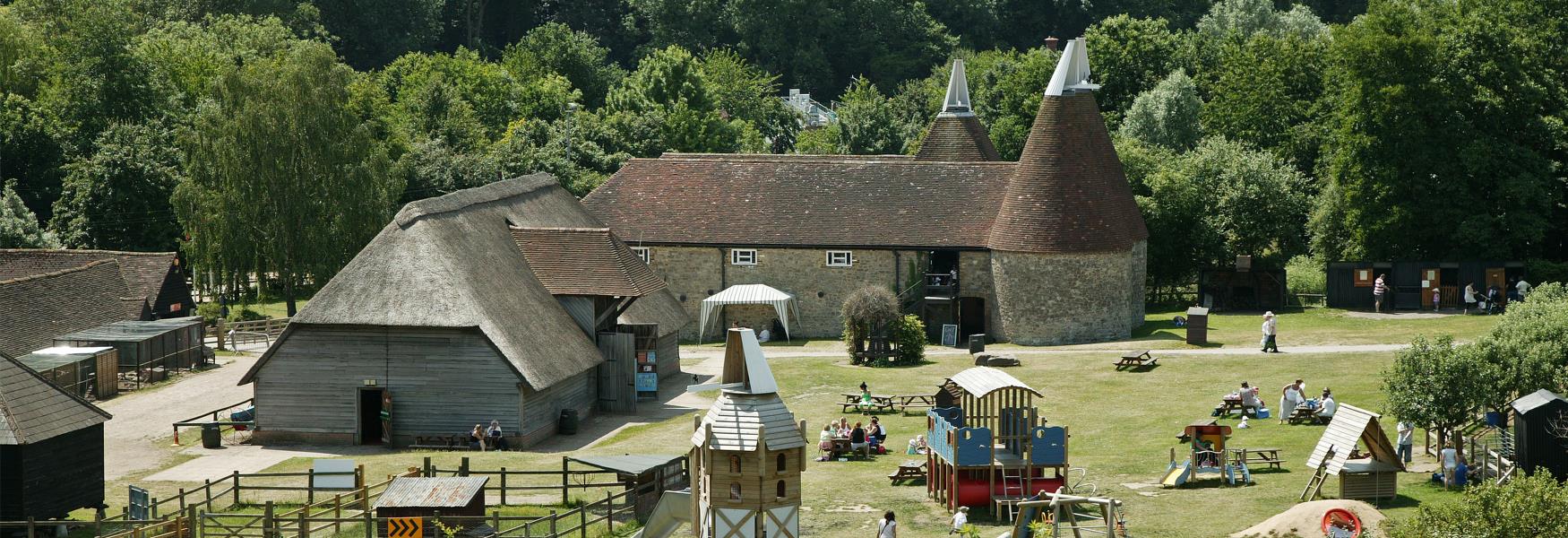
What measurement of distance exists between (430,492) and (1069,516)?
11.1 m

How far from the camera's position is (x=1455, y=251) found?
61219mm

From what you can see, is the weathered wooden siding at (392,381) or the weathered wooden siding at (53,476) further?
the weathered wooden siding at (392,381)

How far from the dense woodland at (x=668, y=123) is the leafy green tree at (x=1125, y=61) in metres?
0.13

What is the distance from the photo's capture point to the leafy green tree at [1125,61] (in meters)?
85.1

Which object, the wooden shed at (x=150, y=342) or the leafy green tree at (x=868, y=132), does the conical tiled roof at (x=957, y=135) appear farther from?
the leafy green tree at (x=868, y=132)

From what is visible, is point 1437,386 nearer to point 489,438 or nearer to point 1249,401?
point 1249,401

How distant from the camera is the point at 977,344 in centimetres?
5475

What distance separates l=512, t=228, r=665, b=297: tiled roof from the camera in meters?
48.7

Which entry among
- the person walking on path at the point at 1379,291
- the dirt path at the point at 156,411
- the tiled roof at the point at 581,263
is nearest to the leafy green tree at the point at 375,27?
the dirt path at the point at 156,411

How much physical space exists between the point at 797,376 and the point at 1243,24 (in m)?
67.0

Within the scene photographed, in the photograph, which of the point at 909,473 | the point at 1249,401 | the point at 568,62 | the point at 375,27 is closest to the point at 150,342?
the point at 909,473

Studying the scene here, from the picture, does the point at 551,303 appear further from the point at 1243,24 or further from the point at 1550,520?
the point at 1243,24

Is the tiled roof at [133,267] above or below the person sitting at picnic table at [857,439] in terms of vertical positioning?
above

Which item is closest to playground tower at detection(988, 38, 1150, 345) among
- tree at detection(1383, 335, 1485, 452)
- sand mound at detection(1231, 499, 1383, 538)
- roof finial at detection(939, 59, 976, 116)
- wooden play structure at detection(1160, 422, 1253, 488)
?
roof finial at detection(939, 59, 976, 116)
